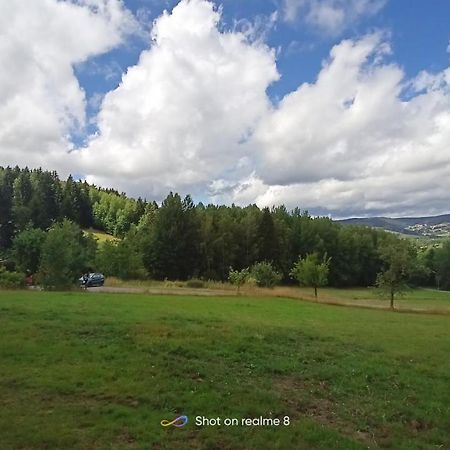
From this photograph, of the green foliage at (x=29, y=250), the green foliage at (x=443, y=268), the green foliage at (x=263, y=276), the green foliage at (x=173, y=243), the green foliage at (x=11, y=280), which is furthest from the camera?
the green foliage at (x=443, y=268)

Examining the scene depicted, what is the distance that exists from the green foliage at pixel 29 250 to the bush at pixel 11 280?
491 inches

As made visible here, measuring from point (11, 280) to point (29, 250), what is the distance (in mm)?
14518

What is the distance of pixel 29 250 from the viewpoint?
179 feet

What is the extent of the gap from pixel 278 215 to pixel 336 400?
10637 cm

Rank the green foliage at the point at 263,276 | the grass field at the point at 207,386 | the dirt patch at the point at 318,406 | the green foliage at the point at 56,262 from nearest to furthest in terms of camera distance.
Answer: the grass field at the point at 207,386, the dirt patch at the point at 318,406, the green foliage at the point at 56,262, the green foliage at the point at 263,276

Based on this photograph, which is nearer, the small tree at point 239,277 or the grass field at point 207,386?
the grass field at point 207,386

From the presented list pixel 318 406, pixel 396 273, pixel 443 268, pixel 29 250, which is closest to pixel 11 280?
pixel 29 250

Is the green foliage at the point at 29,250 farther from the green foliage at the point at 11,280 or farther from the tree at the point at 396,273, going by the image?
the tree at the point at 396,273

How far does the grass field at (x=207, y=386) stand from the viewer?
884cm

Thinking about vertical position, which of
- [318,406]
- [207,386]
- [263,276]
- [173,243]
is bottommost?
[318,406]

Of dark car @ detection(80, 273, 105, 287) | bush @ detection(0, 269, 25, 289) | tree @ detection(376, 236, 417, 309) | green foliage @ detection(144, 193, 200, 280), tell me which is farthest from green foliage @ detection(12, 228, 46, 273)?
tree @ detection(376, 236, 417, 309)

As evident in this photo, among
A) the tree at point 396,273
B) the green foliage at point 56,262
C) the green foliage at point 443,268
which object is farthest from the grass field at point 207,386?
the green foliage at point 443,268

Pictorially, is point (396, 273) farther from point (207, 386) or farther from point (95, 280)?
point (207, 386)

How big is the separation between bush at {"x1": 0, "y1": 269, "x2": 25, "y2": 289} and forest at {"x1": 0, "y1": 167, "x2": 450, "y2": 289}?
17 centimetres
